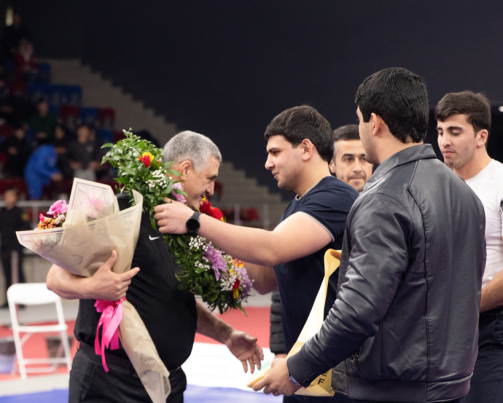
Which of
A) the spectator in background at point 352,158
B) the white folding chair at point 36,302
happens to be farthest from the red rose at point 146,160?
the white folding chair at point 36,302

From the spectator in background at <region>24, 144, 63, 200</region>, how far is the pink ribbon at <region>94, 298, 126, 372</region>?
8245 millimetres

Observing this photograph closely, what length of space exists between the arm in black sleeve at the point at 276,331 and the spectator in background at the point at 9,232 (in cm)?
617

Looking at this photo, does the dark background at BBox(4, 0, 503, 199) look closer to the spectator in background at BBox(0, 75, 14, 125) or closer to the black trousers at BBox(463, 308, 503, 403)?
the spectator in background at BBox(0, 75, 14, 125)

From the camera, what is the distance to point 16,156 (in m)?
10.2

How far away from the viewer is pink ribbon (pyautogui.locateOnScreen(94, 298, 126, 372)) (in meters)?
2.01

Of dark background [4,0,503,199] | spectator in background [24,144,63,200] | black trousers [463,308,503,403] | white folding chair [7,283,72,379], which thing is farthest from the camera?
spectator in background [24,144,63,200]

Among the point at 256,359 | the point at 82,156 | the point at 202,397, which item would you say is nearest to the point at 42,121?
the point at 82,156

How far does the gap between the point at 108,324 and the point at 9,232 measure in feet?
22.0

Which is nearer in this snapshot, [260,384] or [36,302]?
[260,384]

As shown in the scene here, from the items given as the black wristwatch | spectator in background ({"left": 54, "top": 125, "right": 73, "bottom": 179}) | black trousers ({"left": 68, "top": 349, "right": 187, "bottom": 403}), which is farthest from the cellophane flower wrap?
spectator in background ({"left": 54, "top": 125, "right": 73, "bottom": 179})

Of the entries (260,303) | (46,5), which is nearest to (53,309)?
(260,303)

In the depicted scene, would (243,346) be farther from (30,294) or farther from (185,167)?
(30,294)

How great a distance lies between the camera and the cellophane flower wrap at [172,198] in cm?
213

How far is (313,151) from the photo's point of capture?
2428 mm
